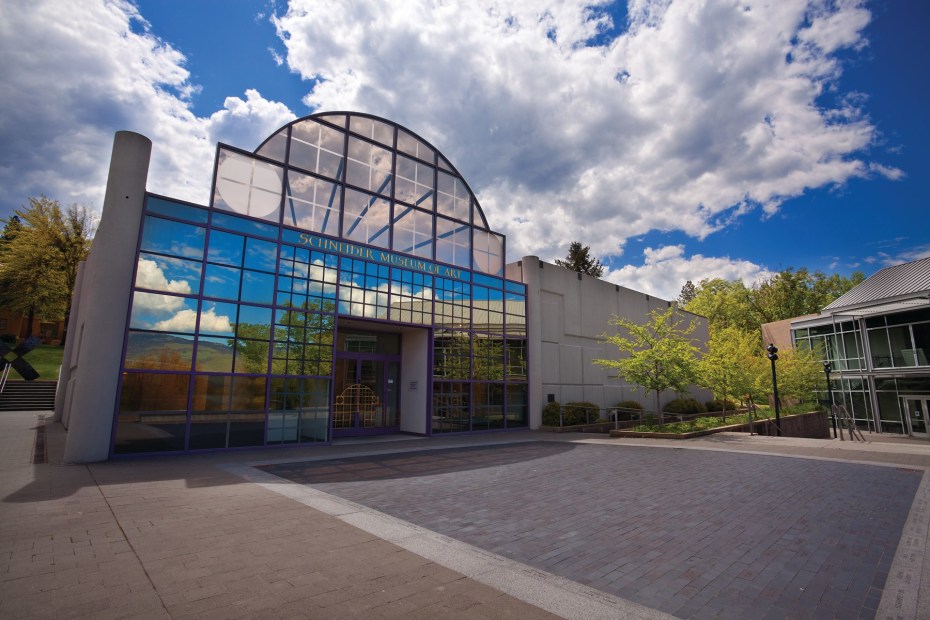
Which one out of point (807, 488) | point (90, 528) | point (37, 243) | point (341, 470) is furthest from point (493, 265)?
point (37, 243)

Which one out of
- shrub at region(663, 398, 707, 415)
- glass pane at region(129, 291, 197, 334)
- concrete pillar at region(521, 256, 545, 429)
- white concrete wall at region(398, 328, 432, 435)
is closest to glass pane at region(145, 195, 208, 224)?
glass pane at region(129, 291, 197, 334)

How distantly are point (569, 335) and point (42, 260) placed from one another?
45068 mm

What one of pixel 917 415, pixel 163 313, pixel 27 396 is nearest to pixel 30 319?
pixel 27 396

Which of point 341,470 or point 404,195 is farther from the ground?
point 404,195

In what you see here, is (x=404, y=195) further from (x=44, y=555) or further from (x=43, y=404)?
(x=43, y=404)

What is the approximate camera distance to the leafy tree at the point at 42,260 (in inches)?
1524

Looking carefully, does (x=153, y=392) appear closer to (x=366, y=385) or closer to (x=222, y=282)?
(x=222, y=282)

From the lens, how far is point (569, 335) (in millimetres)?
24953

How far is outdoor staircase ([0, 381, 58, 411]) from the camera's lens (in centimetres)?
2688

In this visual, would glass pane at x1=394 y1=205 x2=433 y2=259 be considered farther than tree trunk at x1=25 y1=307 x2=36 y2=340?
No

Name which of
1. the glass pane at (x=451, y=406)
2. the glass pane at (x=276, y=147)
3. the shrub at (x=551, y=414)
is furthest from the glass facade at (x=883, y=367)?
the glass pane at (x=276, y=147)

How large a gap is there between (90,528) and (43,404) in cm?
3073

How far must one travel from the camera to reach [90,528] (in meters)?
5.80

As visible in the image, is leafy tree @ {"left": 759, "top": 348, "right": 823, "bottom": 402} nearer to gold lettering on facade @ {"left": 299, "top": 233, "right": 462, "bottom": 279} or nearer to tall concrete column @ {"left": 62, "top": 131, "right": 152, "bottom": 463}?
gold lettering on facade @ {"left": 299, "top": 233, "right": 462, "bottom": 279}
